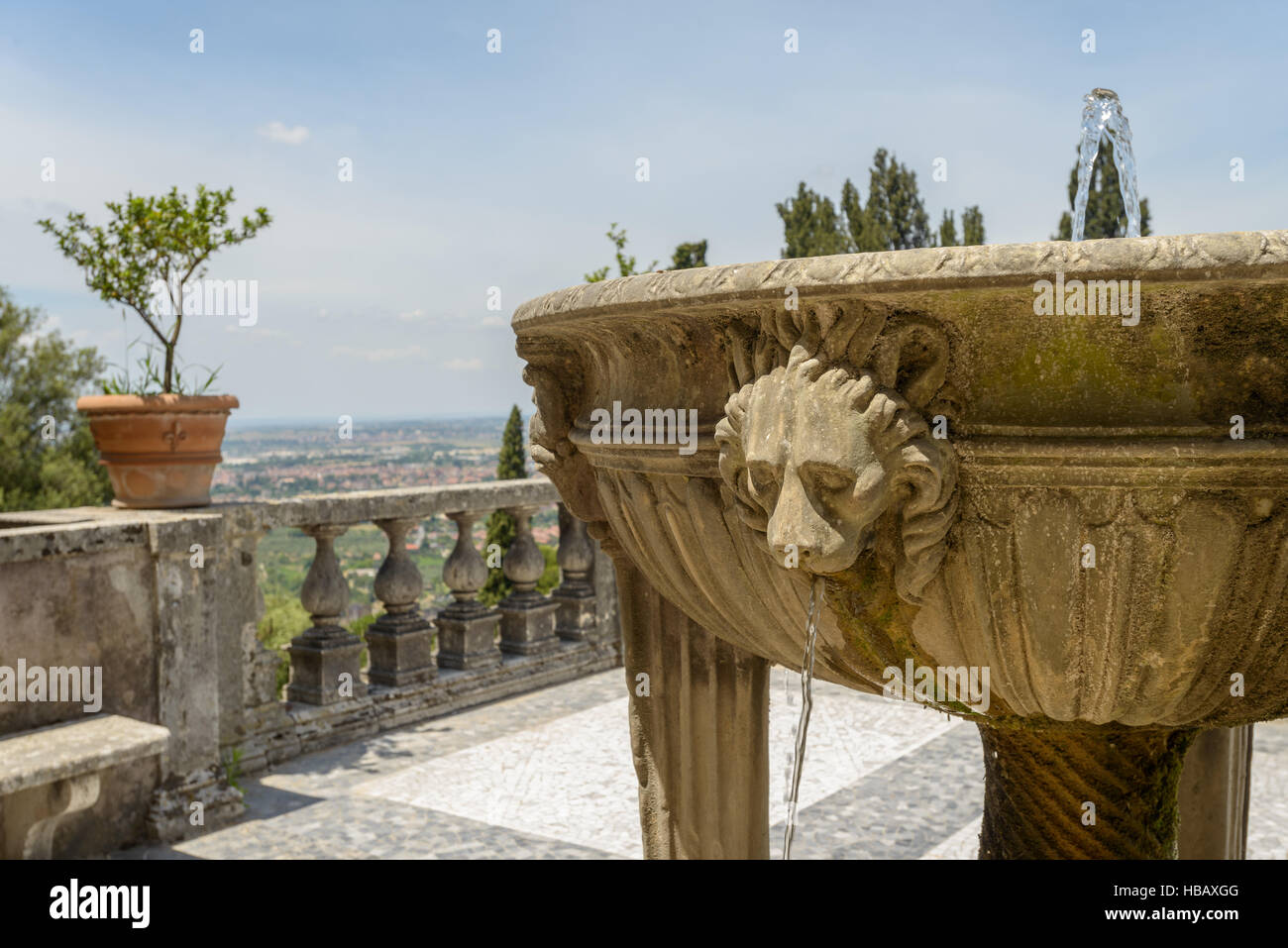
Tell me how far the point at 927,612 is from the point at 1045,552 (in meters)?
0.19

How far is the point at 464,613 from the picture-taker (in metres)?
5.67

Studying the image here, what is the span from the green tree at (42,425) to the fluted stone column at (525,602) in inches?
574

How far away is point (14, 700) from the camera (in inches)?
136

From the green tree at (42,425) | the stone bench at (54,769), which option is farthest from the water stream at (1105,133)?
the green tree at (42,425)

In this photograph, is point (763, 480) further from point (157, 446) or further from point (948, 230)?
point (948, 230)

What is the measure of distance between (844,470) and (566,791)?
326 centimetres

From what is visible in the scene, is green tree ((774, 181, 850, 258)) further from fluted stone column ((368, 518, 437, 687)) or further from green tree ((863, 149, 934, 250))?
fluted stone column ((368, 518, 437, 687))

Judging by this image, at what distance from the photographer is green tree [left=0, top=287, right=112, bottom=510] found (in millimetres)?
18875

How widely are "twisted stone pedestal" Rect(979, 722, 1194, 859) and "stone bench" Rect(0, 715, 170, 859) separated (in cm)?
253

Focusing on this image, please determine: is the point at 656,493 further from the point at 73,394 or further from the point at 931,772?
the point at 73,394

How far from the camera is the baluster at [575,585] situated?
6.33 meters

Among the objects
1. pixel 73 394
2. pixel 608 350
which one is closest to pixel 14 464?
pixel 73 394

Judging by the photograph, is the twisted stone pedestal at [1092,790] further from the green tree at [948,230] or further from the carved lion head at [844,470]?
the green tree at [948,230]

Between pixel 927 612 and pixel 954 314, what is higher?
pixel 954 314
